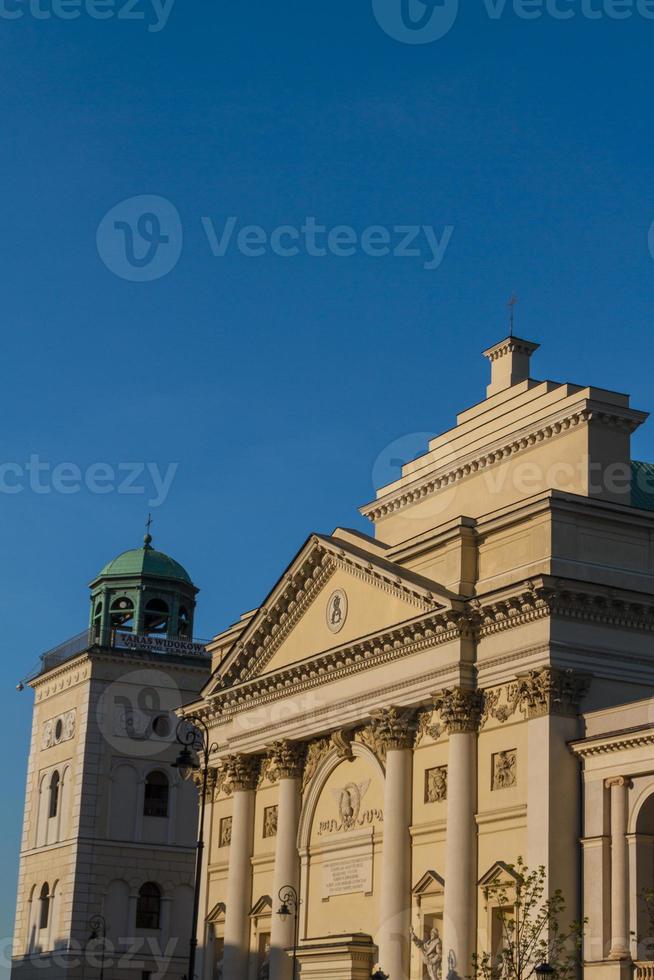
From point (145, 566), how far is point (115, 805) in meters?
11.0

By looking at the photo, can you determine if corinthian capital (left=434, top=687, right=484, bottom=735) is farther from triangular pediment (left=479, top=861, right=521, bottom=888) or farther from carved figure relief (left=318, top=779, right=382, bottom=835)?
carved figure relief (left=318, top=779, right=382, bottom=835)

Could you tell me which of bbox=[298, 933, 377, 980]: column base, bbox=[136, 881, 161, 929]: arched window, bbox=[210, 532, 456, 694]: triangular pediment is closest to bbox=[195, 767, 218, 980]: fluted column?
bbox=[210, 532, 456, 694]: triangular pediment

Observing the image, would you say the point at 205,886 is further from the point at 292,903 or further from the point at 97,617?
the point at 97,617

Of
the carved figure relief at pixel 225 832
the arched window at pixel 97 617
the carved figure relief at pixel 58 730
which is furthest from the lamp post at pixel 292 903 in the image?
the arched window at pixel 97 617

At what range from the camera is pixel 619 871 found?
37312 mm

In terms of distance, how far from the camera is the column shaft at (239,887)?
51750 millimetres

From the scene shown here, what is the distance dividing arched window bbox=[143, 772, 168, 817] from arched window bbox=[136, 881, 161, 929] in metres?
2.97

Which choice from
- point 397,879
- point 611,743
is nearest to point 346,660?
point 397,879

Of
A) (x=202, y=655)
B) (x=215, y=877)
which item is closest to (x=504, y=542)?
(x=215, y=877)

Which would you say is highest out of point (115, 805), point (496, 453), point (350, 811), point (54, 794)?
point (496, 453)

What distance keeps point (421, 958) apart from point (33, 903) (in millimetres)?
33113

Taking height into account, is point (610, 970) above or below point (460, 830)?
below

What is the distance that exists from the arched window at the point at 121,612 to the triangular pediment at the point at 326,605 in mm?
18472

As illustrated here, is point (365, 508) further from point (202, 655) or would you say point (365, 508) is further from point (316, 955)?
point (202, 655)
